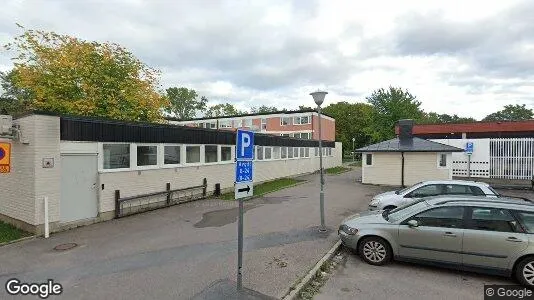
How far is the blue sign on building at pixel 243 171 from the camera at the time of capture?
5.11 metres

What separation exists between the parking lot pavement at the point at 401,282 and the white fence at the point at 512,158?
21233mm

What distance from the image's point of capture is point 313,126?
44.1 meters

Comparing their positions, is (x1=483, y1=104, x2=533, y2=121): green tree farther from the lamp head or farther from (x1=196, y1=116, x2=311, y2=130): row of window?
the lamp head

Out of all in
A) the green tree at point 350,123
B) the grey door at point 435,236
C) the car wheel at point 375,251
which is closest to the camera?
the grey door at point 435,236

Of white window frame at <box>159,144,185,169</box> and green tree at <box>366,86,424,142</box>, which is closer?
white window frame at <box>159,144,185,169</box>

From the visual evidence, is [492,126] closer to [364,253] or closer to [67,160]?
[364,253]

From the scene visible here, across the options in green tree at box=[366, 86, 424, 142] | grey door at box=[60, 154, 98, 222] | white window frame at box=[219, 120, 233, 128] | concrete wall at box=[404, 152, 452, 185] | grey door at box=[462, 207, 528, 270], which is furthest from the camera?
white window frame at box=[219, 120, 233, 128]

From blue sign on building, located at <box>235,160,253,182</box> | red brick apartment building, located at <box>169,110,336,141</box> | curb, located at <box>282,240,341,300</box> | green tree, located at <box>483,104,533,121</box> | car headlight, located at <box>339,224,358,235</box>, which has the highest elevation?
green tree, located at <box>483,104,533,121</box>

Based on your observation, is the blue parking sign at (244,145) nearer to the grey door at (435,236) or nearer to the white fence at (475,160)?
the grey door at (435,236)

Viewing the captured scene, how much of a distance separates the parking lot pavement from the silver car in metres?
0.25

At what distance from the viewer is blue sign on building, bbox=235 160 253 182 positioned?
511cm

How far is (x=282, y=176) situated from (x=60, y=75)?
1750cm

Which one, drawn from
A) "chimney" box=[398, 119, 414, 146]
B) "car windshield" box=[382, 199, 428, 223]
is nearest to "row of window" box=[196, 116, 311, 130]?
"chimney" box=[398, 119, 414, 146]

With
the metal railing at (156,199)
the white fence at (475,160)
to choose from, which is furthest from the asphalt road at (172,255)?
the white fence at (475,160)
